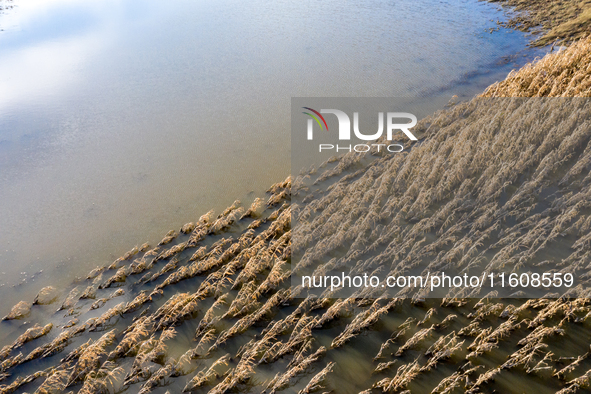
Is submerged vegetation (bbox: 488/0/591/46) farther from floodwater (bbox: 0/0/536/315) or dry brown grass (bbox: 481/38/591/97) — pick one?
dry brown grass (bbox: 481/38/591/97)

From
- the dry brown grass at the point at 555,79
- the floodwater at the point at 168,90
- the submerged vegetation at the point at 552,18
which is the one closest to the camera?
the floodwater at the point at 168,90

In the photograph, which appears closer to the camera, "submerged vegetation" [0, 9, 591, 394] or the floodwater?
"submerged vegetation" [0, 9, 591, 394]

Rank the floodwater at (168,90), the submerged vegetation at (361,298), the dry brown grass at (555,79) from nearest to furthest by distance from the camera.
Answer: the submerged vegetation at (361,298)
the floodwater at (168,90)
the dry brown grass at (555,79)

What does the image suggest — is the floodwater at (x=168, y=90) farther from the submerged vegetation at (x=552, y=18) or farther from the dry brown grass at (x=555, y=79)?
the dry brown grass at (x=555, y=79)

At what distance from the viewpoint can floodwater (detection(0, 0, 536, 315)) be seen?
1044 centimetres

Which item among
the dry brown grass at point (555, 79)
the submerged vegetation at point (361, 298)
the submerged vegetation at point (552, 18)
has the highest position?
the submerged vegetation at point (552, 18)

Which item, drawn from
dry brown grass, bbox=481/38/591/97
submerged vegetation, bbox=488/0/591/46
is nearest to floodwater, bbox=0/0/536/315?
submerged vegetation, bbox=488/0/591/46

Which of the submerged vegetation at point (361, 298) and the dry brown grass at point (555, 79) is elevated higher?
the dry brown grass at point (555, 79)

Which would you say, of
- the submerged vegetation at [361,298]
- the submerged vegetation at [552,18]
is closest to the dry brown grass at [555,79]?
the submerged vegetation at [361,298]

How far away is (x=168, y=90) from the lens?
1634cm

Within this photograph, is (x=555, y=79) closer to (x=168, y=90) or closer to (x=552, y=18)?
(x=552, y=18)

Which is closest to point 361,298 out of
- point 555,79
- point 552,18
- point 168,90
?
point 555,79

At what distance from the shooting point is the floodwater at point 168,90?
1044cm

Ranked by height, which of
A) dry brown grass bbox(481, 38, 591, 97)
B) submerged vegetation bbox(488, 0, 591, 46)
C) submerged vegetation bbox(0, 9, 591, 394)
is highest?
submerged vegetation bbox(488, 0, 591, 46)
